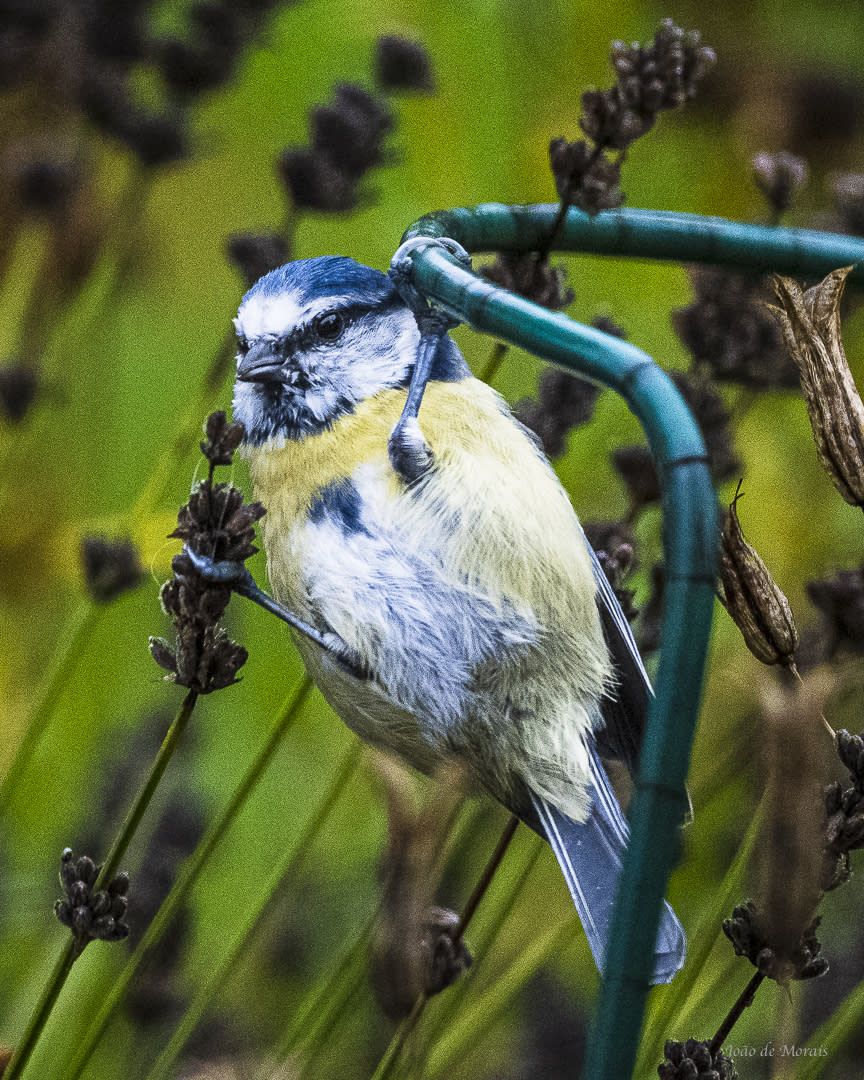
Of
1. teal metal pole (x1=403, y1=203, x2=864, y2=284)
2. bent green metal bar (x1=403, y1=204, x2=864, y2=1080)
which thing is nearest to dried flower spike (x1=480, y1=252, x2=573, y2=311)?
teal metal pole (x1=403, y1=203, x2=864, y2=284)

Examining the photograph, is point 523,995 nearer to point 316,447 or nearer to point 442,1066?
point 442,1066

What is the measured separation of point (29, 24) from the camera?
722mm

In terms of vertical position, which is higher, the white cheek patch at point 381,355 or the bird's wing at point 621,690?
the white cheek patch at point 381,355

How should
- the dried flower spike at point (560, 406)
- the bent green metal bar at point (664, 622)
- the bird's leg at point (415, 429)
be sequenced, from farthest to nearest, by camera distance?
the dried flower spike at point (560, 406), the bird's leg at point (415, 429), the bent green metal bar at point (664, 622)

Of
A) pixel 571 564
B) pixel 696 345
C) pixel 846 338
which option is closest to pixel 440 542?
pixel 571 564

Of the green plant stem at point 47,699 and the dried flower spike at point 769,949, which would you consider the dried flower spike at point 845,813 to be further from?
the green plant stem at point 47,699

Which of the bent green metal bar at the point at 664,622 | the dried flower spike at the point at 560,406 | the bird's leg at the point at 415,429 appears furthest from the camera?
the dried flower spike at the point at 560,406

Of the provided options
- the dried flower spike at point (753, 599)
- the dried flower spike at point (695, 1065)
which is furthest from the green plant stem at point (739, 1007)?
the dried flower spike at point (753, 599)

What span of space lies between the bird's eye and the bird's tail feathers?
135 mm

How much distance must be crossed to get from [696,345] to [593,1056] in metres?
0.33

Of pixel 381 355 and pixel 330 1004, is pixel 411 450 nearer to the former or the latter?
pixel 381 355

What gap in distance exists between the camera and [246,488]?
1.17ft

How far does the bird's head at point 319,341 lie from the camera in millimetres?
329

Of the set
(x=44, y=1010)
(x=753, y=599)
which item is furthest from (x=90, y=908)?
(x=753, y=599)
